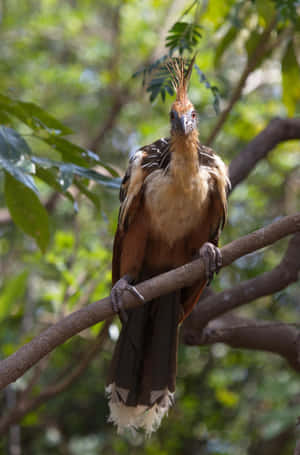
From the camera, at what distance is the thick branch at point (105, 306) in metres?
1.75

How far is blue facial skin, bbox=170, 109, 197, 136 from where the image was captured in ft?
7.39

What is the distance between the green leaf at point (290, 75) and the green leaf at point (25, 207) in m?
1.70

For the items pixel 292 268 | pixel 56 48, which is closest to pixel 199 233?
pixel 292 268

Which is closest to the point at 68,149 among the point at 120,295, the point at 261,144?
the point at 120,295

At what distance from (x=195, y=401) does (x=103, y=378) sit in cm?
81

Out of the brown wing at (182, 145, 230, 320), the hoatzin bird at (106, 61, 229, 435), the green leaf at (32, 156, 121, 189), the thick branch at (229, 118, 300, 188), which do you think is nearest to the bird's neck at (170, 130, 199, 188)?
the hoatzin bird at (106, 61, 229, 435)

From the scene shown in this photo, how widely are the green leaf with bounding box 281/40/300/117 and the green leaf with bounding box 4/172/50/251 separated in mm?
1702

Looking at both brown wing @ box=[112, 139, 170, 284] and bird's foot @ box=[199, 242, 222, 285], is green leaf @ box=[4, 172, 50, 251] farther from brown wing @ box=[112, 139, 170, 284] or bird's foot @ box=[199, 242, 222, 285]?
bird's foot @ box=[199, 242, 222, 285]

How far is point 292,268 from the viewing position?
8.52 ft

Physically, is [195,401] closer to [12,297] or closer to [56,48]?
[12,297]

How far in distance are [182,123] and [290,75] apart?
110cm

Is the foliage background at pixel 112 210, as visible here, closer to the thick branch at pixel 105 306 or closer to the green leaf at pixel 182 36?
the green leaf at pixel 182 36

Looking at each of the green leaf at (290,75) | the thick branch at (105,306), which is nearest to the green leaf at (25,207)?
the thick branch at (105,306)

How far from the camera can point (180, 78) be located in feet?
7.98
